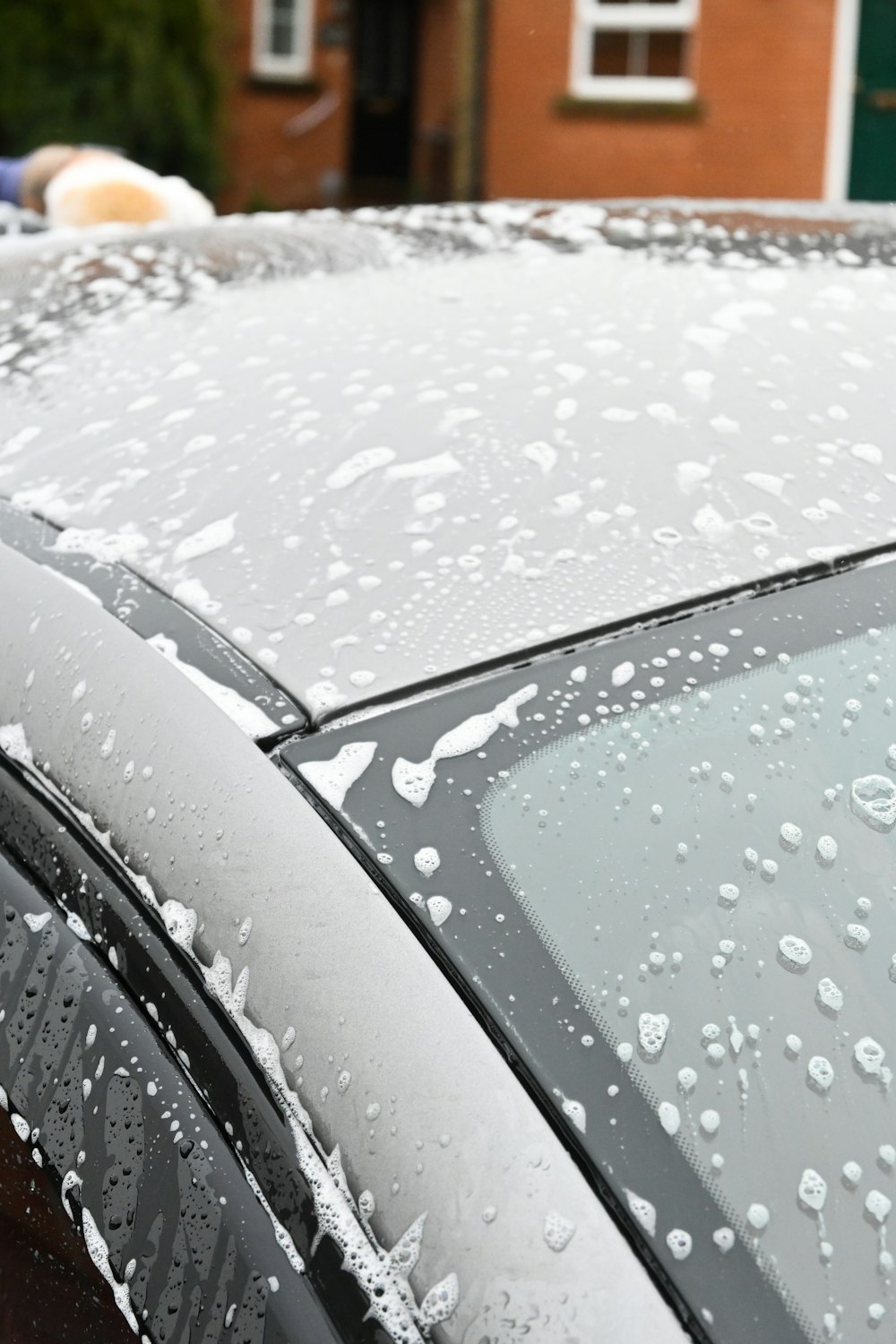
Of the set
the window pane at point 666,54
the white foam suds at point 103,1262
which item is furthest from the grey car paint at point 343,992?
the window pane at point 666,54

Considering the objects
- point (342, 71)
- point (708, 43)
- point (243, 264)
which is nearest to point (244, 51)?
point (342, 71)

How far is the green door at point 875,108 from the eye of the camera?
9.46 meters

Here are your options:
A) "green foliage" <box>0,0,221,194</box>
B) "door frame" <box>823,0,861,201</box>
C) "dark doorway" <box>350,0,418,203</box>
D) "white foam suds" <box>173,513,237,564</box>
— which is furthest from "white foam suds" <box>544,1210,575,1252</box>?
"dark doorway" <box>350,0,418,203</box>

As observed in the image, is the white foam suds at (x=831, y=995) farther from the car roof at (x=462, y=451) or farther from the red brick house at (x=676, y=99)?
the red brick house at (x=676, y=99)

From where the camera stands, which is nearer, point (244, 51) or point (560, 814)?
point (560, 814)

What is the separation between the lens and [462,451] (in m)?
1.02

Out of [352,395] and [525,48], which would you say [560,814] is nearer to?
[352,395]

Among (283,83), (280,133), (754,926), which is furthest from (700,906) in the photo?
(283,83)

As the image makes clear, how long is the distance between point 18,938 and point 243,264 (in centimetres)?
91

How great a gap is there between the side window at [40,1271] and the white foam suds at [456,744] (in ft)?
1.06

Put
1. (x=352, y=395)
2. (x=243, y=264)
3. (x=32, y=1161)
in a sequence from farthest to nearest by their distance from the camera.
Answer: (x=243, y=264) < (x=352, y=395) < (x=32, y=1161)

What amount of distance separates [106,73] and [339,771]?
11.8 meters

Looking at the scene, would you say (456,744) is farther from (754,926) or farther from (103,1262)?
(103,1262)

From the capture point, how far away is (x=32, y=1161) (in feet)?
2.65
